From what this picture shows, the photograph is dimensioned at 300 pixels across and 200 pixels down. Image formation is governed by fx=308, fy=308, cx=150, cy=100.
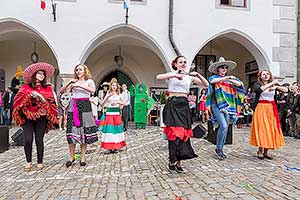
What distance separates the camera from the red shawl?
439 centimetres

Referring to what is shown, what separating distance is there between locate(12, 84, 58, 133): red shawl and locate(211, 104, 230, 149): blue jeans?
2611mm

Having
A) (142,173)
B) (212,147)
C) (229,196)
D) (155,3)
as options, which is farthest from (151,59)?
(229,196)

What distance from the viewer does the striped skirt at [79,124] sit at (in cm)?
463

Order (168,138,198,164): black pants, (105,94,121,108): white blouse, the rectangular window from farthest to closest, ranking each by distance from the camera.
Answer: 1. the rectangular window
2. (105,94,121,108): white blouse
3. (168,138,198,164): black pants

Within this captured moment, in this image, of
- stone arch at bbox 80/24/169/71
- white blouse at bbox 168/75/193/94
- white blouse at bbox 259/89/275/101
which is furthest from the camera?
stone arch at bbox 80/24/169/71

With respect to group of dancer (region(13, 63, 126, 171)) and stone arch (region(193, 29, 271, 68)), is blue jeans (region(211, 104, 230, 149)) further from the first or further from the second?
stone arch (region(193, 29, 271, 68))

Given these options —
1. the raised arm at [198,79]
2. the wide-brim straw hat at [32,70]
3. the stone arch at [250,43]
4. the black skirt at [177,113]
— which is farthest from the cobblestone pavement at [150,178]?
the stone arch at [250,43]

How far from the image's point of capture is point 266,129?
511cm

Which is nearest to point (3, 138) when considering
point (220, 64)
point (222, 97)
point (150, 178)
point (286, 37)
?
point (150, 178)

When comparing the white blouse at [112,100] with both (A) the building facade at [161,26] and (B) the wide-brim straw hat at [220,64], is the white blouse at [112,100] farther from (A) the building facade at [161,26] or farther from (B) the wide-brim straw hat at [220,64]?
(A) the building facade at [161,26]

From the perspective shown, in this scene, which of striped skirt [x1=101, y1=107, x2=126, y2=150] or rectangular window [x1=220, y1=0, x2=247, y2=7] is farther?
rectangular window [x1=220, y1=0, x2=247, y2=7]

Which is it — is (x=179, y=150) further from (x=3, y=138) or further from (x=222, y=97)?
(x=3, y=138)

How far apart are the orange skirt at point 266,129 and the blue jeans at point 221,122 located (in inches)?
20.1

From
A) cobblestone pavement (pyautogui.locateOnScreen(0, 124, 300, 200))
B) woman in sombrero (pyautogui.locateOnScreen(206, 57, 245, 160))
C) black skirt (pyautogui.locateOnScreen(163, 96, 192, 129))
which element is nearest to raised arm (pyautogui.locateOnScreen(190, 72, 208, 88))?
black skirt (pyautogui.locateOnScreen(163, 96, 192, 129))
